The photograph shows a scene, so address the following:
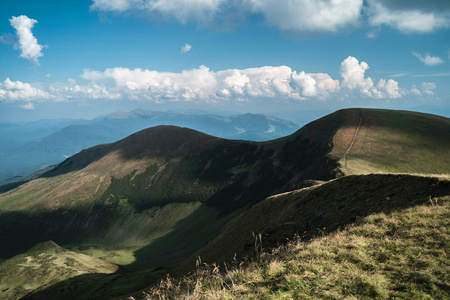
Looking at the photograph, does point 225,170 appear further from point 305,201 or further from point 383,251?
point 383,251

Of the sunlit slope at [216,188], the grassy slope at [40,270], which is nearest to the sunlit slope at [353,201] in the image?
the sunlit slope at [216,188]

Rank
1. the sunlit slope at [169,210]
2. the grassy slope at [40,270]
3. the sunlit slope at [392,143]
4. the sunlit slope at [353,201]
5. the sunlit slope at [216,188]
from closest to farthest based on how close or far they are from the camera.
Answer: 1. the sunlit slope at [353,201]
2. the sunlit slope at [392,143]
3. the grassy slope at [40,270]
4. the sunlit slope at [216,188]
5. the sunlit slope at [169,210]

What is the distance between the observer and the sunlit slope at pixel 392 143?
87.6 metres

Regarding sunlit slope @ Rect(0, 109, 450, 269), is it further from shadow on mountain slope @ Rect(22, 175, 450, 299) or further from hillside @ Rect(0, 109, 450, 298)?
shadow on mountain slope @ Rect(22, 175, 450, 299)

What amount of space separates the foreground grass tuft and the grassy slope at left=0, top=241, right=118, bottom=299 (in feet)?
359

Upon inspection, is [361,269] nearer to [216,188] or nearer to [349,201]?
[349,201]

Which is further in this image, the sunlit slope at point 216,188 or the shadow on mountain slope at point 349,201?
the sunlit slope at point 216,188

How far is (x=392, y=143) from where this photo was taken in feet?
350

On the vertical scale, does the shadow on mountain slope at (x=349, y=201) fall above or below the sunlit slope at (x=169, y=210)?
above

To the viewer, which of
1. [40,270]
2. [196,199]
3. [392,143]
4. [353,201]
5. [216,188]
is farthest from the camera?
[196,199]

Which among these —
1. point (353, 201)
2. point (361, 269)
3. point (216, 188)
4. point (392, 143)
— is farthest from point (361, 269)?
point (216, 188)

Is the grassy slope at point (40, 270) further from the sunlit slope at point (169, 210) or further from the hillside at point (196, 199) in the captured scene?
the sunlit slope at point (169, 210)

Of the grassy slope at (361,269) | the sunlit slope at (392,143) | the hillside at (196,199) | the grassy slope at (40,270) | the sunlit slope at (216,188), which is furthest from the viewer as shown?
the hillside at (196,199)

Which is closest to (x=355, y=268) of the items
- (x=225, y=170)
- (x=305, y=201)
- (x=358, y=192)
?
(x=358, y=192)
